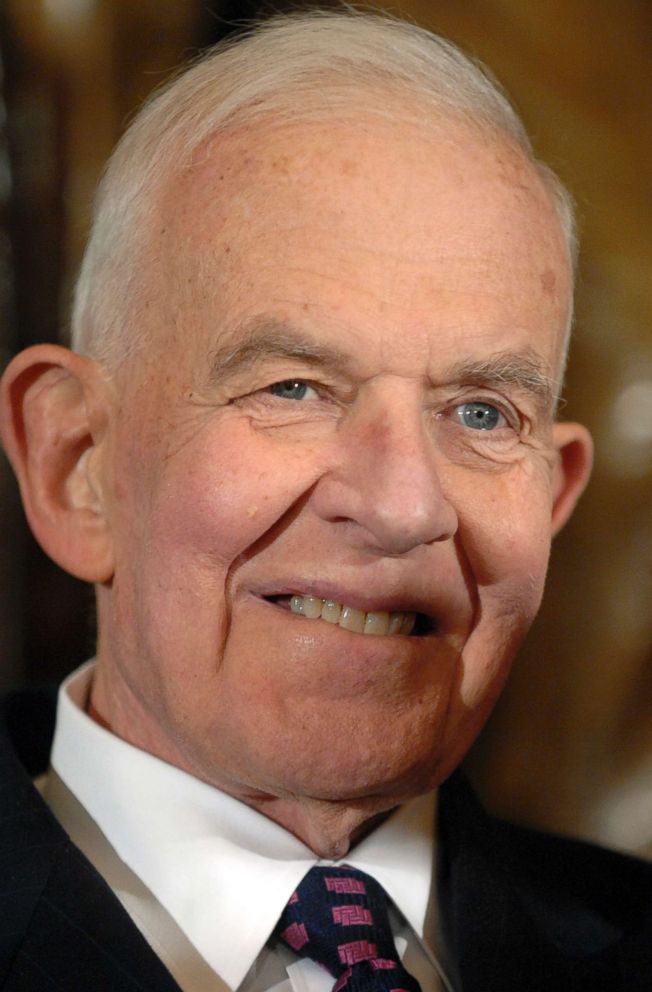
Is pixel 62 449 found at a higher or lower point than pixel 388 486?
lower

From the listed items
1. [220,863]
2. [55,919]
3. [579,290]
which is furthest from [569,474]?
[55,919]

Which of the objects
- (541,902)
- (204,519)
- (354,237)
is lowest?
(541,902)

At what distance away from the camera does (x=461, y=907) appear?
1.62 meters

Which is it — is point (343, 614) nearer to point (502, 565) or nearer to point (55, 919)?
point (502, 565)

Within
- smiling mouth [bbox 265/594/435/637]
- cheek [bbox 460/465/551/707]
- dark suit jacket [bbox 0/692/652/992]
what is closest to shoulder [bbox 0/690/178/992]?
dark suit jacket [bbox 0/692/652/992]

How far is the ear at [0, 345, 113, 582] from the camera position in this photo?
1609 millimetres

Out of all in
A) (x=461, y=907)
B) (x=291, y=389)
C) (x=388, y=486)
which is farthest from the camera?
(x=461, y=907)

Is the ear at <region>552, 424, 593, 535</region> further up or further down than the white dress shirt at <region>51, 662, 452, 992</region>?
further up

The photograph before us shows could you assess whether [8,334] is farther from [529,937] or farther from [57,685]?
[529,937]

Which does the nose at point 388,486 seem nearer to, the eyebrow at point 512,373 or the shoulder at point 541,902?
the eyebrow at point 512,373

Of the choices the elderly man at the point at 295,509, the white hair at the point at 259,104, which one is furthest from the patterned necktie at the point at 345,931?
the white hair at the point at 259,104

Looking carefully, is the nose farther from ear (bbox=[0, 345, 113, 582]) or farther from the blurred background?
the blurred background

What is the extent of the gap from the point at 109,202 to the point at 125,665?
610mm

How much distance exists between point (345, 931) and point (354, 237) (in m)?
0.82
